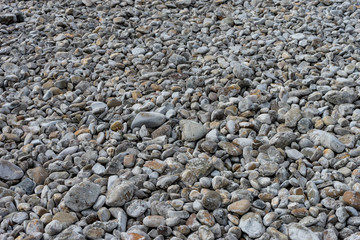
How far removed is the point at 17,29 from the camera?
12.7 ft

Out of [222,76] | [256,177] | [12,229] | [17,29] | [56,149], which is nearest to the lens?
[12,229]

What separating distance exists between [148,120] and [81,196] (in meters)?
0.76

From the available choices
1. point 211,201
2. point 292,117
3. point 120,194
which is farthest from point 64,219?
point 292,117

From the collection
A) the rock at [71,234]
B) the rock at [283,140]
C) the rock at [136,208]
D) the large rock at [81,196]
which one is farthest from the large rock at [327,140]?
the rock at [71,234]

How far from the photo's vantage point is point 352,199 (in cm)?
174

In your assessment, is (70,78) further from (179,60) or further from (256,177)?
(256,177)

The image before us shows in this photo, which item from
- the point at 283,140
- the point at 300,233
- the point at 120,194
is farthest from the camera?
the point at 283,140

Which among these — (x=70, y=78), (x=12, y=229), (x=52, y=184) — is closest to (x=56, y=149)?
(x=52, y=184)

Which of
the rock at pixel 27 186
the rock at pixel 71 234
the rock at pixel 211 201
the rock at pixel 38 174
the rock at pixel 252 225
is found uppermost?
the rock at pixel 211 201

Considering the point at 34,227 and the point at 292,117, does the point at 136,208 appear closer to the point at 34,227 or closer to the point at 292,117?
the point at 34,227

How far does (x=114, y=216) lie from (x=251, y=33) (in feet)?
7.87

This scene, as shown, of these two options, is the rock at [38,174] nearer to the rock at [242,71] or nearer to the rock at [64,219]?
the rock at [64,219]

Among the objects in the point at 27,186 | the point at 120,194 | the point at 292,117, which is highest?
the point at 292,117

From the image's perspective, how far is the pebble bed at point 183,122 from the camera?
176cm
